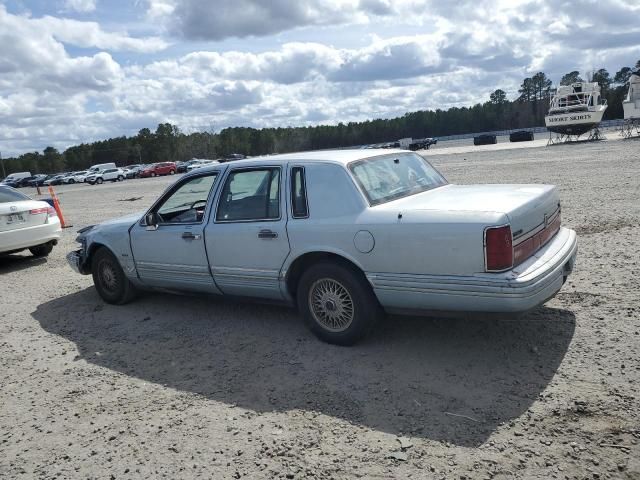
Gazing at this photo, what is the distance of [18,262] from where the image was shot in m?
10.3

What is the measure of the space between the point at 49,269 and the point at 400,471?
8.20 meters

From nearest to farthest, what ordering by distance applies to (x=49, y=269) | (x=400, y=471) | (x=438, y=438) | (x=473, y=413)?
(x=400, y=471) < (x=438, y=438) < (x=473, y=413) < (x=49, y=269)

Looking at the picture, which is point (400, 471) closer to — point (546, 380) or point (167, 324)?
point (546, 380)

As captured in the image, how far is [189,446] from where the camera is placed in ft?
11.3

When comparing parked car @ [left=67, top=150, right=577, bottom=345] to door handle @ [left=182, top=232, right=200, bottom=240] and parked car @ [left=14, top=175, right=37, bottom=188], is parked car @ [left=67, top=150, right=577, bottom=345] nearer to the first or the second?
door handle @ [left=182, top=232, right=200, bottom=240]

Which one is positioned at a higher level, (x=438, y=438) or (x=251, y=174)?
(x=251, y=174)

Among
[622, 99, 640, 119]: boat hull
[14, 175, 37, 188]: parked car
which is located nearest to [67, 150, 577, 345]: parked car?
[622, 99, 640, 119]: boat hull

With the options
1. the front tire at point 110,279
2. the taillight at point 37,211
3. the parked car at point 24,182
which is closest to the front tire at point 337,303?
the front tire at point 110,279

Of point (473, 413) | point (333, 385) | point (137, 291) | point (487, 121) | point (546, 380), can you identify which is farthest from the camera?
point (487, 121)

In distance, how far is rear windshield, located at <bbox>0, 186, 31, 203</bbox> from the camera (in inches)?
378

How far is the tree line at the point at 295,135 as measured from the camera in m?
121

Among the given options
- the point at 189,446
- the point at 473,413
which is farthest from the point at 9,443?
the point at 473,413

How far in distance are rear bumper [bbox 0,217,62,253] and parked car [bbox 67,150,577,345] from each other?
4332mm

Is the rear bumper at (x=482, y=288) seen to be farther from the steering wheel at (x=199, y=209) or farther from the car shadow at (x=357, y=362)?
the steering wheel at (x=199, y=209)
